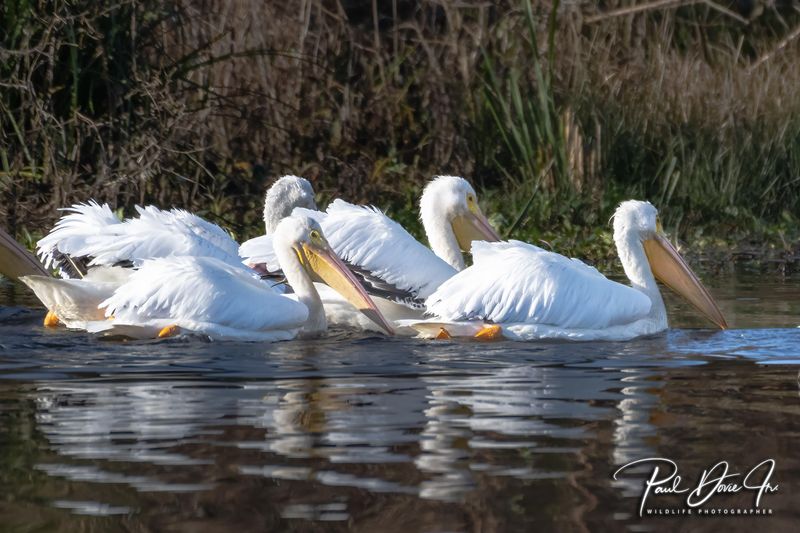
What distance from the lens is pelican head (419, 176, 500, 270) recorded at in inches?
307

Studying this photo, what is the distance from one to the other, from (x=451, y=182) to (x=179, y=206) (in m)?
2.98

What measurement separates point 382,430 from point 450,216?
3671mm

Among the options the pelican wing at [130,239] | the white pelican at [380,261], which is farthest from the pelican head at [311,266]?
the pelican wing at [130,239]

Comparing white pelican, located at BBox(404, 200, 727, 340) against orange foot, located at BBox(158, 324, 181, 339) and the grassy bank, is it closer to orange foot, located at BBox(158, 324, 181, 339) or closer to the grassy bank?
orange foot, located at BBox(158, 324, 181, 339)

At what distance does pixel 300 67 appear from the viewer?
37.4 ft

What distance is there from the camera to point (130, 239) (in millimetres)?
6918

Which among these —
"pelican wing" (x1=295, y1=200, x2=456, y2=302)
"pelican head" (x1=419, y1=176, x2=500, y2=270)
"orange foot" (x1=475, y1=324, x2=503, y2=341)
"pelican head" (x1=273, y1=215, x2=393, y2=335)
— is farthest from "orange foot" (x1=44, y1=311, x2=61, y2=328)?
"pelican head" (x1=419, y1=176, x2=500, y2=270)

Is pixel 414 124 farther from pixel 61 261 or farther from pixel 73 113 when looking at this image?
pixel 61 261

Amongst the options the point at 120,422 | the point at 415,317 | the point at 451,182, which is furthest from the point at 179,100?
the point at 120,422

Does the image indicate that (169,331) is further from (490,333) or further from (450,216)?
(450,216)

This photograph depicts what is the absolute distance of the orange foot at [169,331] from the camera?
246 inches

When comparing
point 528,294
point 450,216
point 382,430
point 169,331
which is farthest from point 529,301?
point 382,430
